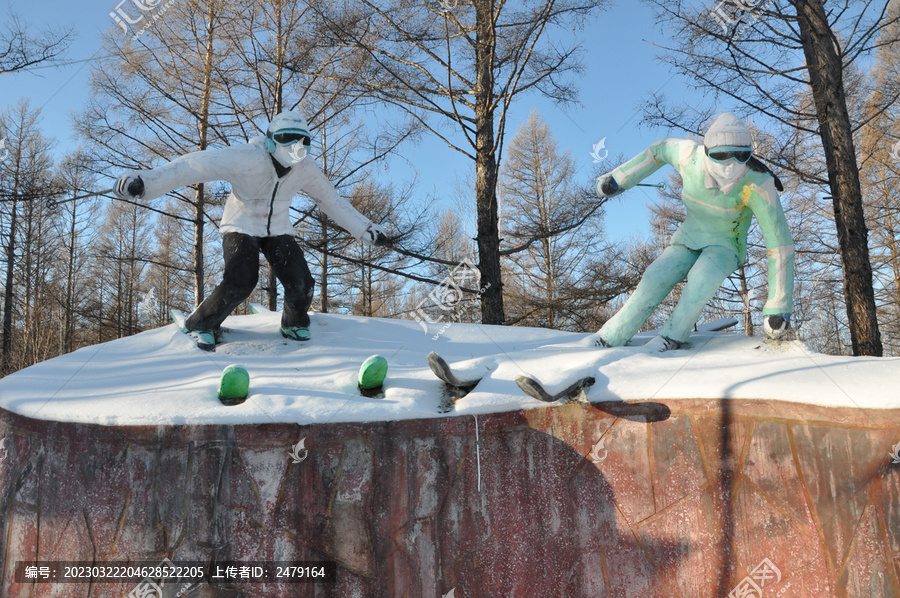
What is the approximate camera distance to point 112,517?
108 inches

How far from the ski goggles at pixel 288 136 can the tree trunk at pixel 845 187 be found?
16.0 ft

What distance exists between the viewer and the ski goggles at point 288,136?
3723 mm

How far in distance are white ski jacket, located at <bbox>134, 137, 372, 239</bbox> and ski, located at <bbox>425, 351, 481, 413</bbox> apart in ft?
5.05

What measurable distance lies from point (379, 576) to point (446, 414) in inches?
30.9

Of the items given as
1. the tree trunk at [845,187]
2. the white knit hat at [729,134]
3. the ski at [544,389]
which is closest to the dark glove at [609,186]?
the white knit hat at [729,134]

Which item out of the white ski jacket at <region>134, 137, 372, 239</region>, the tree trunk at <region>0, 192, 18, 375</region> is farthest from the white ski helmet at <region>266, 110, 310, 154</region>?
the tree trunk at <region>0, 192, 18, 375</region>

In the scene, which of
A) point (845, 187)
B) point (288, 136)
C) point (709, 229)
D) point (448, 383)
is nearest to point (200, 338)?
point (288, 136)

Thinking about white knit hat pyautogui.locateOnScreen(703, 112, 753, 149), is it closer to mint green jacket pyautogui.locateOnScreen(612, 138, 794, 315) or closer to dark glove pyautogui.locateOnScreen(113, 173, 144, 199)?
mint green jacket pyautogui.locateOnScreen(612, 138, 794, 315)

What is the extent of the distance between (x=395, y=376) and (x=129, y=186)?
1881 millimetres

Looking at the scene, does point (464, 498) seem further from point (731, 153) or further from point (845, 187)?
point (845, 187)

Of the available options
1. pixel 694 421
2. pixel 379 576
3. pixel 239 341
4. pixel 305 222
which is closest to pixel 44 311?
pixel 305 222

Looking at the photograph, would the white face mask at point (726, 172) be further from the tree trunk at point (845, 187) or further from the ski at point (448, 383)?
the tree trunk at point (845, 187)

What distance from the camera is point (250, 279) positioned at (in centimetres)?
384

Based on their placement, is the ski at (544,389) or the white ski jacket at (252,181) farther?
the white ski jacket at (252,181)
